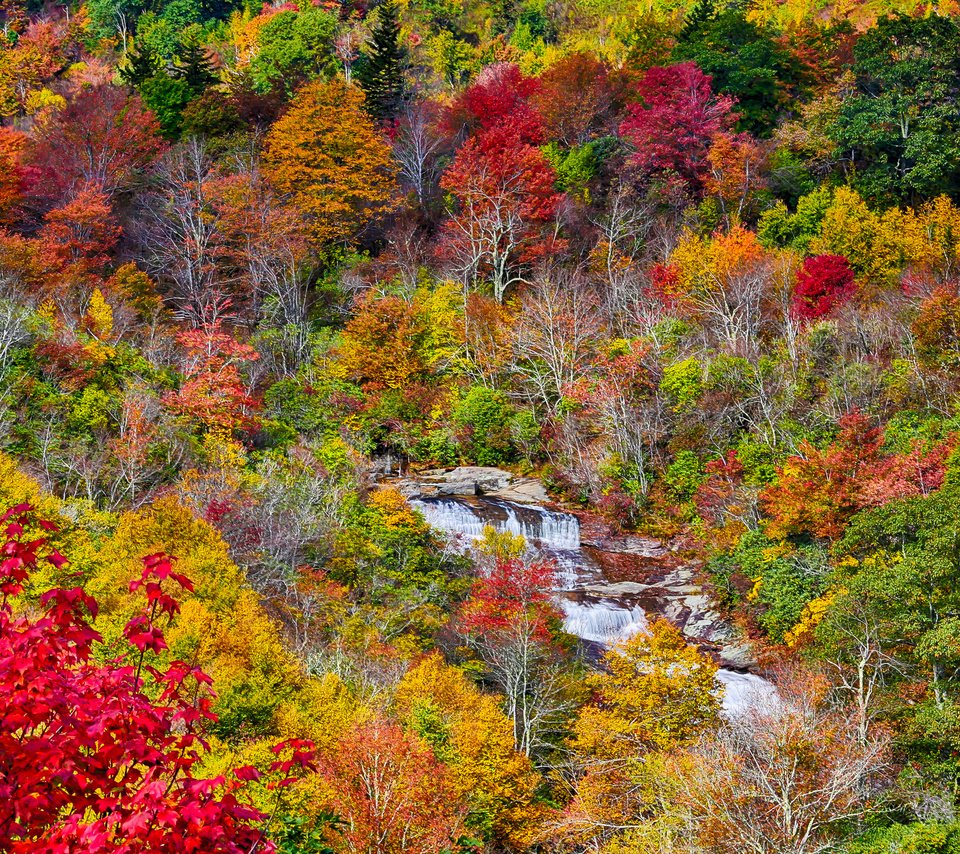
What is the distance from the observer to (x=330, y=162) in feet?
159

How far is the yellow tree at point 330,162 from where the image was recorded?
4816cm

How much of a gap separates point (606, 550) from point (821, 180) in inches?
844

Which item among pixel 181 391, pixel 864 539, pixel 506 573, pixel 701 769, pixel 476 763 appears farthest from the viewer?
pixel 181 391

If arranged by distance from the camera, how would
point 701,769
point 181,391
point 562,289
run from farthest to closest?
point 562,289 → point 181,391 → point 701,769

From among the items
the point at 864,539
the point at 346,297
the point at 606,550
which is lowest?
the point at 606,550

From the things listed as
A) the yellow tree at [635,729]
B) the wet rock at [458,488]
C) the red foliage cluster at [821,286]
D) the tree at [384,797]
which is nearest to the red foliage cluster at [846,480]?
the yellow tree at [635,729]

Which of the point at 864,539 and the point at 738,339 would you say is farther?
the point at 738,339

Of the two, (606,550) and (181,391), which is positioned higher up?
(181,391)

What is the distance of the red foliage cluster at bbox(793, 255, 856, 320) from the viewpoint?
128 ft

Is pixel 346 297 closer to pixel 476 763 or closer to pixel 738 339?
pixel 738 339

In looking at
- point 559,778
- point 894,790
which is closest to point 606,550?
point 559,778

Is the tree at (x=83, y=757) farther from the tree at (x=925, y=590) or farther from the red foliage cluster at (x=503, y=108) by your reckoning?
the red foliage cluster at (x=503, y=108)

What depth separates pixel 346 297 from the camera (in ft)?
153

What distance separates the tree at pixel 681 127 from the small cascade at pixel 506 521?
18487 millimetres
